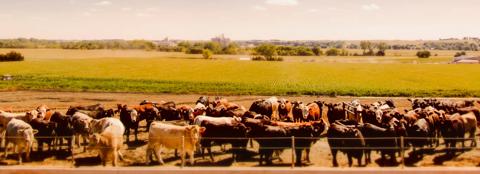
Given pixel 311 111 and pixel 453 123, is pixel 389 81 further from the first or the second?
pixel 453 123

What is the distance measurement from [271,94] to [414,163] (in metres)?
22.6

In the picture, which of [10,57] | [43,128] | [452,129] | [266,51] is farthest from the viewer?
[266,51]

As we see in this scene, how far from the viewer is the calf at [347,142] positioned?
14359mm

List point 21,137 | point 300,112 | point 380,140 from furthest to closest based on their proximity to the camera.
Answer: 1. point 300,112
2. point 380,140
3. point 21,137

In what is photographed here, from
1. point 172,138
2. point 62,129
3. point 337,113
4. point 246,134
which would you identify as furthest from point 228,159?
point 337,113

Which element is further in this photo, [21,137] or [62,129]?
[62,129]

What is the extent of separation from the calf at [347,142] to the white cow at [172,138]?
4.35m

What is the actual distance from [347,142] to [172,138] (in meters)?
5.56

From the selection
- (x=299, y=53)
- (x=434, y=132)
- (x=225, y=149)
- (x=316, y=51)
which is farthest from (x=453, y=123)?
(x=316, y=51)

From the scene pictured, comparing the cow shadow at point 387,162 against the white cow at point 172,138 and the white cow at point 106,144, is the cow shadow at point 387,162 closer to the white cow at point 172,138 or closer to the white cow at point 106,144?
the white cow at point 172,138

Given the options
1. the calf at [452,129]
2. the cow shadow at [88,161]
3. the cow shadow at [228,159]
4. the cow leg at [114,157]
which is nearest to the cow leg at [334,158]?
the cow shadow at [228,159]

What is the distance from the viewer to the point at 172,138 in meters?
14.6

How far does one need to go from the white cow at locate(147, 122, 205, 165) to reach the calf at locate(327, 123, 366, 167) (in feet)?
14.3

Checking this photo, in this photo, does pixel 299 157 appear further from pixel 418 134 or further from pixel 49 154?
pixel 49 154
